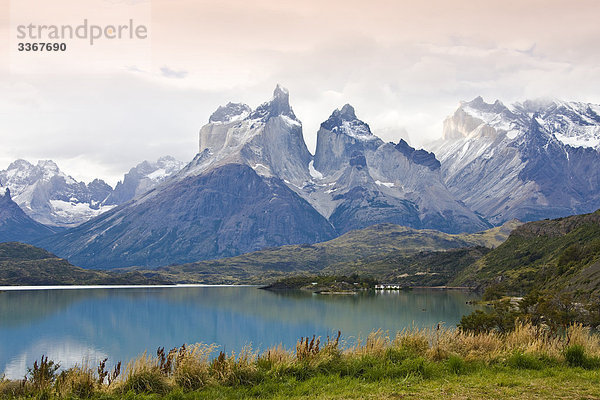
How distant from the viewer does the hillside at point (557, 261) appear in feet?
345

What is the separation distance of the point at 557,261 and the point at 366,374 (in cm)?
13685

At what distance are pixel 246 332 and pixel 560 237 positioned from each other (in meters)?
127

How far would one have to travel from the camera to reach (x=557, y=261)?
142 metres

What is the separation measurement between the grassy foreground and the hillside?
77018 mm

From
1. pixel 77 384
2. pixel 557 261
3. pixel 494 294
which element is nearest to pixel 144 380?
pixel 77 384

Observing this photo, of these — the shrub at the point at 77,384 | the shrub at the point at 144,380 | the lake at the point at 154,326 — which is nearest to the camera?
the shrub at the point at 77,384

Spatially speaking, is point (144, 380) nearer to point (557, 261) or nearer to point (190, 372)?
point (190, 372)

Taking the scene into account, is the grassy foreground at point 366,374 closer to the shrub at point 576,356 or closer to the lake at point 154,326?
the shrub at point 576,356

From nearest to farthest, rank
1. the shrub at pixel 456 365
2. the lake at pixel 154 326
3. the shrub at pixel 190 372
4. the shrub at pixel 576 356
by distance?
the shrub at pixel 190 372
the shrub at pixel 456 365
the shrub at pixel 576 356
the lake at pixel 154 326

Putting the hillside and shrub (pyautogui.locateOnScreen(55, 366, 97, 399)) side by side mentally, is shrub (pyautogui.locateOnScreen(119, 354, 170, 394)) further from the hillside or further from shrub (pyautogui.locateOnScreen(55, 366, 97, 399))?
the hillside

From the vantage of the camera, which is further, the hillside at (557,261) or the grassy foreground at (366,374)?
the hillside at (557,261)

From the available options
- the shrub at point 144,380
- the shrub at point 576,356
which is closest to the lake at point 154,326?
the shrub at point 576,356

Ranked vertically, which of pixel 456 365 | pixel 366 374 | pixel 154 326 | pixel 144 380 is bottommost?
pixel 154 326

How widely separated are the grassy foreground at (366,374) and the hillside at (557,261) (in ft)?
253
